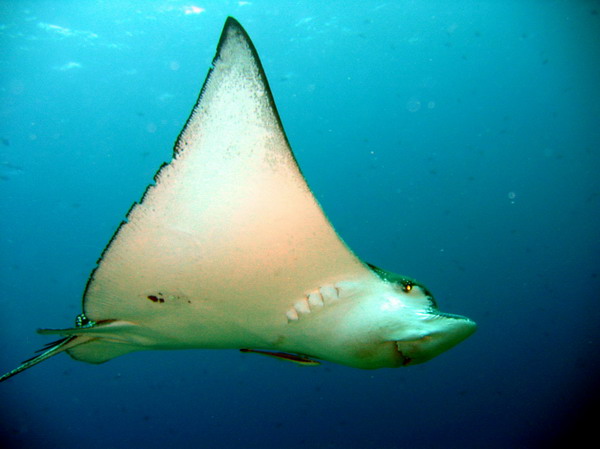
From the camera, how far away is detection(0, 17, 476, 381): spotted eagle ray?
1.58m

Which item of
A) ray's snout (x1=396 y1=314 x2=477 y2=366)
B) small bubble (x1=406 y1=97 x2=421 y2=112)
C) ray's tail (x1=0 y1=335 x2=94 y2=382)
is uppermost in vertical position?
small bubble (x1=406 y1=97 x2=421 y2=112)

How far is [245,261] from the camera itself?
6.24 ft

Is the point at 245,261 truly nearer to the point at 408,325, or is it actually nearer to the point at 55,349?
the point at 408,325

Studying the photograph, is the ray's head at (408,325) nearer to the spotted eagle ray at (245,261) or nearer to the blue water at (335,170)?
the spotted eagle ray at (245,261)

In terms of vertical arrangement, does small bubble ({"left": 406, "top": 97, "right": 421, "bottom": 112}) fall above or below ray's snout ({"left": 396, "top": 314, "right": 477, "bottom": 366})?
above

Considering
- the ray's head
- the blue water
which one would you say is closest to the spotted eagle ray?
the ray's head

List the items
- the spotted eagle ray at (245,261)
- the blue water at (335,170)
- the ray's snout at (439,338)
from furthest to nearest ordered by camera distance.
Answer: the blue water at (335,170) < the ray's snout at (439,338) < the spotted eagle ray at (245,261)

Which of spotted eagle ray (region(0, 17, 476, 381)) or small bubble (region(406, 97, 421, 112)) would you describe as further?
small bubble (region(406, 97, 421, 112))

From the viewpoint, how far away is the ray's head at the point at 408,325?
1723 mm

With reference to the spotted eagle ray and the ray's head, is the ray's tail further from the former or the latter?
the ray's head

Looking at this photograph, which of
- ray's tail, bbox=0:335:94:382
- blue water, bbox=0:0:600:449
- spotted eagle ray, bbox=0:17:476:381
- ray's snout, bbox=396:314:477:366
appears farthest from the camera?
blue water, bbox=0:0:600:449

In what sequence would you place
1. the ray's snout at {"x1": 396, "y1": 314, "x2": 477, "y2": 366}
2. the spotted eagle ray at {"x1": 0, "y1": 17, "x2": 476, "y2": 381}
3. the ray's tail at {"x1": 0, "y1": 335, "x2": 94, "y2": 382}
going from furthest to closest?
the ray's tail at {"x1": 0, "y1": 335, "x2": 94, "y2": 382}, the ray's snout at {"x1": 396, "y1": 314, "x2": 477, "y2": 366}, the spotted eagle ray at {"x1": 0, "y1": 17, "x2": 476, "y2": 381}

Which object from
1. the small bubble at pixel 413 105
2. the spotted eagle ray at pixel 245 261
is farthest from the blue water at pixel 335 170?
the spotted eagle ray at pixel 245 261

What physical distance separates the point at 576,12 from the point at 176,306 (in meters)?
15.3
